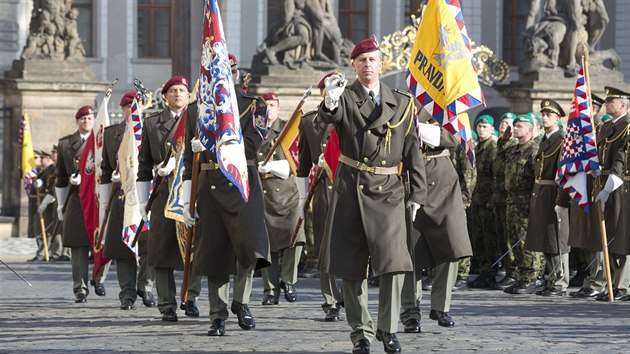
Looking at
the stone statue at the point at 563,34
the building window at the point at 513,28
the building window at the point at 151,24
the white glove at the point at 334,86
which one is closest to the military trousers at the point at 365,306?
the white glove at the point at 334,86

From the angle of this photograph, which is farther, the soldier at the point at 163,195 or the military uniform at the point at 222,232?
the soldier at the point at 163,195

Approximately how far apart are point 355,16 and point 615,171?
3128 cm

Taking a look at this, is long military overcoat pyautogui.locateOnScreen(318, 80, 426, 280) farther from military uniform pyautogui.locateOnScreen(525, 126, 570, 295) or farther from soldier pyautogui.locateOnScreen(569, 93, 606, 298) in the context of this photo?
military uniform pyautogui.locateOnScreen(525, 126, 570, 295)

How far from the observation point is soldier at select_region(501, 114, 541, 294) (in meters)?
15.0

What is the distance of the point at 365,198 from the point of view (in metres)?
9.77

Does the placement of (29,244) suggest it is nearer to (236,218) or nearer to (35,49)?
(35,49)

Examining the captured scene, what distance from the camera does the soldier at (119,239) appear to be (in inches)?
513

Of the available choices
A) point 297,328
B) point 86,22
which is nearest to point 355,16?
point 86,22

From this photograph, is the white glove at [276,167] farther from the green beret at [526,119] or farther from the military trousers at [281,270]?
the green beret at [526,119]

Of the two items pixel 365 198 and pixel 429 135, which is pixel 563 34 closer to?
pixel 429 135

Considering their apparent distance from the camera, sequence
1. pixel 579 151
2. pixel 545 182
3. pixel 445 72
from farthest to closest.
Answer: pixel 545 182
pixel 579 151
pixel 445 72

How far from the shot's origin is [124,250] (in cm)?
1315

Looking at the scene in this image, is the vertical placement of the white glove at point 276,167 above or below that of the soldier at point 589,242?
above

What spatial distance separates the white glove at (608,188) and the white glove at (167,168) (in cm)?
403
